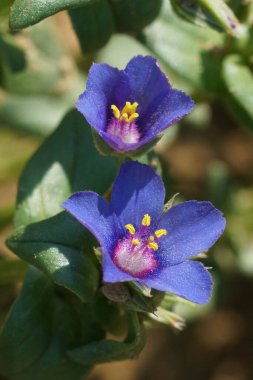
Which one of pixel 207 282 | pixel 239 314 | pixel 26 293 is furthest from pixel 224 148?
pixel 207 282

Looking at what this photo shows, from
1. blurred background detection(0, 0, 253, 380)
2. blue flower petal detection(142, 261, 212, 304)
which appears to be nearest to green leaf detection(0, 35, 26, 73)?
blurred background detection(0, 0, 253, 380)

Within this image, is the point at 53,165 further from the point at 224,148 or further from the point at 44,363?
the point at 224,148

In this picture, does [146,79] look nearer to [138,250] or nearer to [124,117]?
[124,117]

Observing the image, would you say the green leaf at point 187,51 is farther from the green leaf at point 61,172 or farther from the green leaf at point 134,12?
the green leaf at point 61,172

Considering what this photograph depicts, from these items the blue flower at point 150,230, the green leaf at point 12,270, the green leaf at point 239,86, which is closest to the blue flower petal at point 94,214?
the blue flower at point 150,230

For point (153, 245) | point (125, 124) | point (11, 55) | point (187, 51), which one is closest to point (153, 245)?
point (153, 245)

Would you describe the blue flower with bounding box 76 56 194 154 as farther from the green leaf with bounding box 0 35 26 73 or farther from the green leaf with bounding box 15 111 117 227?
the green leaf with bounding box 0 35 26 73

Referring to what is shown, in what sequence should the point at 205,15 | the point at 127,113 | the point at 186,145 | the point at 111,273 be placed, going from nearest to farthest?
the point at 111,273 → the point at 127,113 → the point at 205,15 → the point at 186,145
